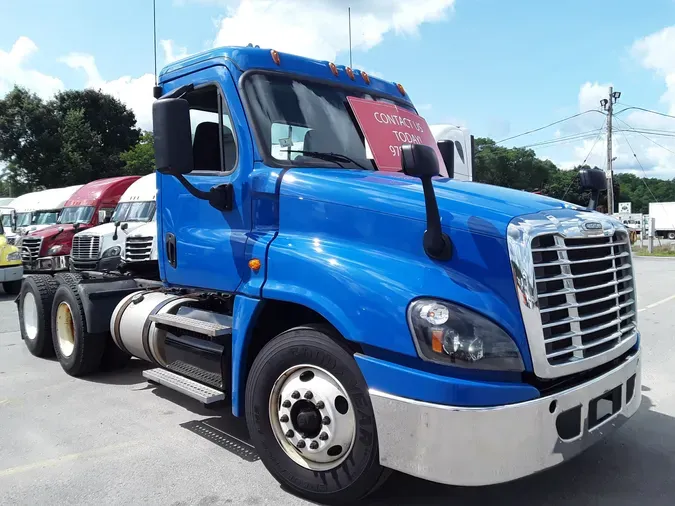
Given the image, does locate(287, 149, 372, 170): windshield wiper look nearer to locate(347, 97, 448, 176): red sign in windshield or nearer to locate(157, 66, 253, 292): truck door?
locate(347, 97, 448, 176): red sign in windshield

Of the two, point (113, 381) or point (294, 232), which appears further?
point (113, 381)

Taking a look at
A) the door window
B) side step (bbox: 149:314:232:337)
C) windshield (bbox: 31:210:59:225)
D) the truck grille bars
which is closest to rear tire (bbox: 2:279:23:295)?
windshield (bbox: 31:210:59:225)

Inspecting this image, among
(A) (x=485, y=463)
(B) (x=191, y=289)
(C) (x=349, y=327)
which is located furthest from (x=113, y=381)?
(A) (x=485, y=463)

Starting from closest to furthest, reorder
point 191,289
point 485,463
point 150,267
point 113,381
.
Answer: point 485,463 → point 191,289 → point 113,381 → point 150,267

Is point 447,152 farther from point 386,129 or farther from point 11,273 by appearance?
point 11,273

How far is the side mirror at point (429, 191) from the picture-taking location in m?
2.95

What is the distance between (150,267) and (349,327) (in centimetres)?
444

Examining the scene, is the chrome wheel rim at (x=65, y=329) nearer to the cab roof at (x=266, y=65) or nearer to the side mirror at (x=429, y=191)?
the cab roof at (x=266, y=65)

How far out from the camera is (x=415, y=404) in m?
2.83

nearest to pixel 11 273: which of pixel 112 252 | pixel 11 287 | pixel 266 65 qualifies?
pixel 11 287

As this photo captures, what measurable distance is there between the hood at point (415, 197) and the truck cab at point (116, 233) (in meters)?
9.33

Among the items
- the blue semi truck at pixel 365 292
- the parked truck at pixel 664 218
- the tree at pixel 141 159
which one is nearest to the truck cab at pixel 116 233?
the blue semi truck at pixel 365 292

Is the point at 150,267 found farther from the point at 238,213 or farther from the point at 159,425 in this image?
the point at 238,213

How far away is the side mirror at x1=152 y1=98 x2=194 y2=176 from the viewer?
146 inches
